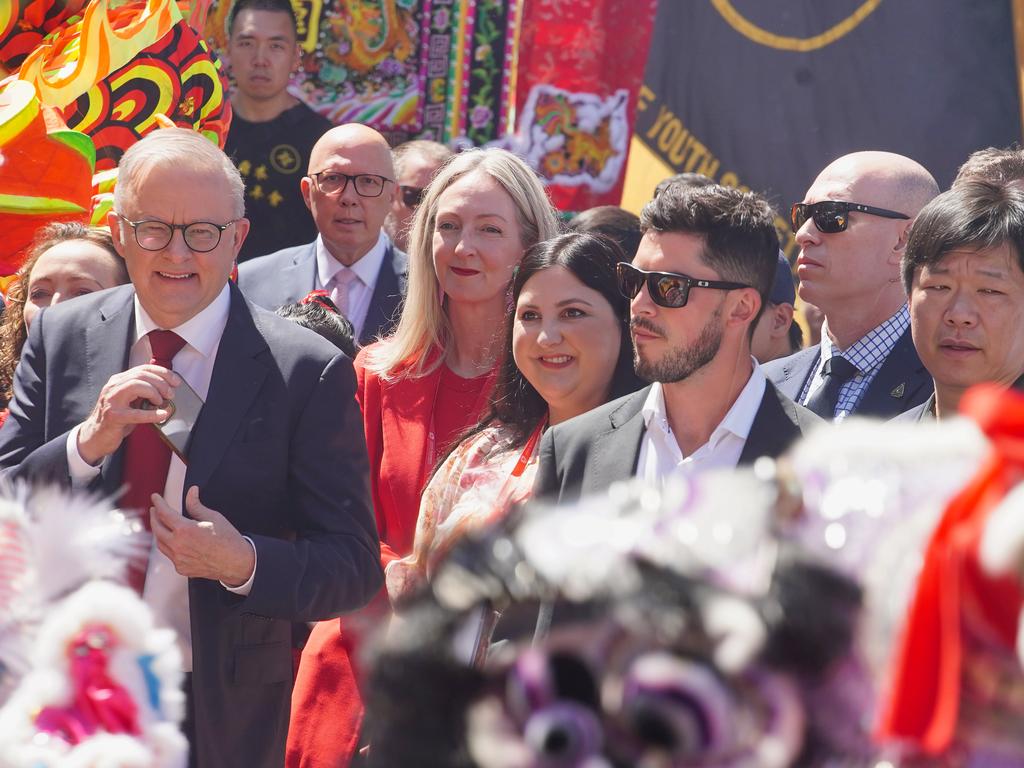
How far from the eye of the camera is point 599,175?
21.0ft

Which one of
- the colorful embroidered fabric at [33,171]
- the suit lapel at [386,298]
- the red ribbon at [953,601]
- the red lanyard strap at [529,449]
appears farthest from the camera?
the suit lapel at [386,298]

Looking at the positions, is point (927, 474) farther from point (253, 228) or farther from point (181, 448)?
point (253, 228)

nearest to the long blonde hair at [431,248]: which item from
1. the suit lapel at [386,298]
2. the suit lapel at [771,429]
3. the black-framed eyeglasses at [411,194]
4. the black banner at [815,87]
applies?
the suit lapel at [386,298]

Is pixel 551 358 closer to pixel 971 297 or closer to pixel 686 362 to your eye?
pixel 686 362

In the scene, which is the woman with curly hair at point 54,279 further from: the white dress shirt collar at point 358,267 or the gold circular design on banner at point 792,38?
the gold circular design on banner at point 792,38

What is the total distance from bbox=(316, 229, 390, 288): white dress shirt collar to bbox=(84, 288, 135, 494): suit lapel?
1568mm

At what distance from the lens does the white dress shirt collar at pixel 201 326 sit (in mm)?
3076

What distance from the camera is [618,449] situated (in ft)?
9.55

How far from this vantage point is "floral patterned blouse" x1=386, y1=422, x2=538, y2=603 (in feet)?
10.00

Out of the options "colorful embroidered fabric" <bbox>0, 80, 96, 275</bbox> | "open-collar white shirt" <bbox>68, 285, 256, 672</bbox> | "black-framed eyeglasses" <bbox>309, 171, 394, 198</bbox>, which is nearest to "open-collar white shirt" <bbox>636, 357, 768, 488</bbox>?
"open-collar white shirt" <bbox>68, 285, 256, 672</bbox>

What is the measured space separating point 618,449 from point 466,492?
433 millimetres

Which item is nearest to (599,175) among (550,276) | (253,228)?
(253,228)

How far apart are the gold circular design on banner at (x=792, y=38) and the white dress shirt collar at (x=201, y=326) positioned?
3633mm

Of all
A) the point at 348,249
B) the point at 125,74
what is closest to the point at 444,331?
the point at 348,249
